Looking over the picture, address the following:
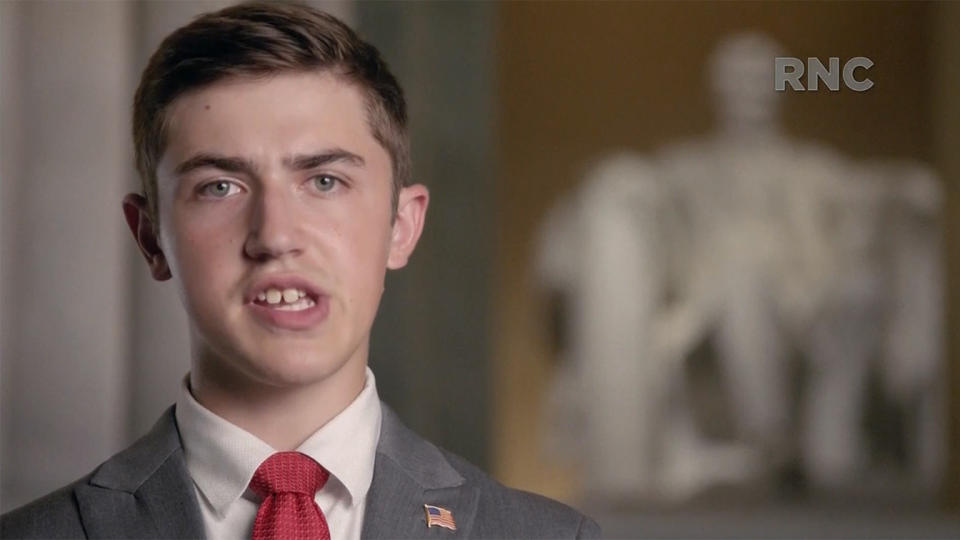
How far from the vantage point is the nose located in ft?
4.94

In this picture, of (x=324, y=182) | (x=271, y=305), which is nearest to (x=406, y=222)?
(x=324, y=182)

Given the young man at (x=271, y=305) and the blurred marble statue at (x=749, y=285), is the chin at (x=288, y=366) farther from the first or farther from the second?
the blurred marble statue at (x=749, y=285)

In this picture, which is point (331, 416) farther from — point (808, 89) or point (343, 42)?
point (808, 89)

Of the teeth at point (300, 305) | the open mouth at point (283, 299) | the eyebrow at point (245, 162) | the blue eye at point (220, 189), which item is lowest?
the teeth at point (300, 305)

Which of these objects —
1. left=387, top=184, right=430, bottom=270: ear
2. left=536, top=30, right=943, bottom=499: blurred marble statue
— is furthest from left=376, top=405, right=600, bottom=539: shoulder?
left=536, top=30, right=943, bottom=499: blurred marble statue

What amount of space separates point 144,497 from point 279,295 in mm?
314

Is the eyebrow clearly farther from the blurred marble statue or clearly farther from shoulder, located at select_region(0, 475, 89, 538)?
the blurred marble statue

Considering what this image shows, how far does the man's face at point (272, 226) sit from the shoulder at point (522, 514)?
26 centimetres

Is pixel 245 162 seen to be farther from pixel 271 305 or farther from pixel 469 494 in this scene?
pixel 469 494

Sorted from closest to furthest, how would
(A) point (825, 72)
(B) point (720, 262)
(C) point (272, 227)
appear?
(C) point (272, 227), (A) point (825, 72), (B) point (720, 262)

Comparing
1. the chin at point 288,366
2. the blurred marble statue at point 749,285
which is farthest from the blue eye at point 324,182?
the blurred marble statue at point 749,285

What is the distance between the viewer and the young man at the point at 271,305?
153 centimetres

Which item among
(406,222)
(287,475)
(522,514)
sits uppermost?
(406,222)

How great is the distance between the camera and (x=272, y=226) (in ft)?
4.95
